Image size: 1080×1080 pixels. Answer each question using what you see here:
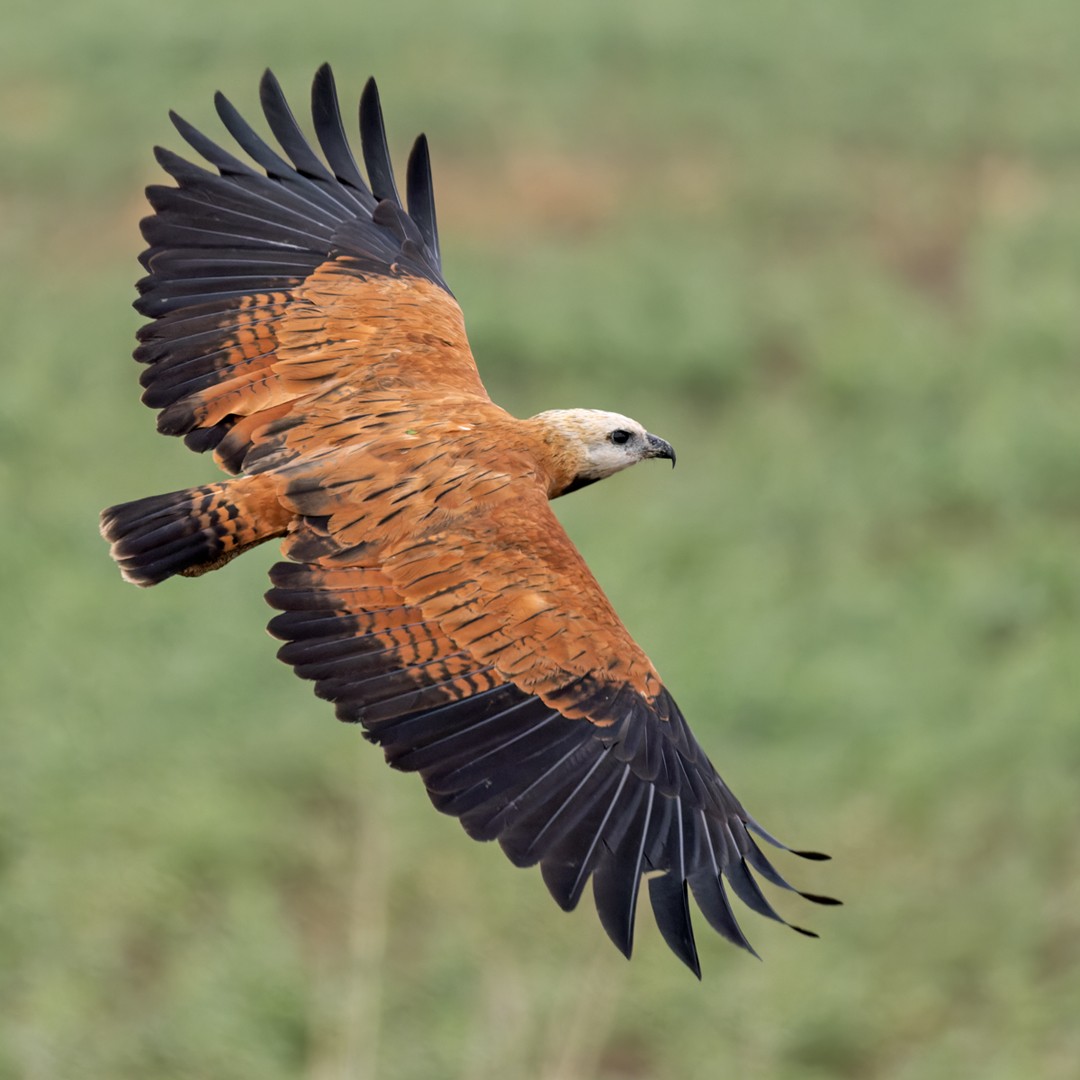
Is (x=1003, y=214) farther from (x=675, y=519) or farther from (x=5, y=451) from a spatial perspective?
(x=5, y=451)

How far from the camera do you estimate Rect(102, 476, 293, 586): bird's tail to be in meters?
7.45

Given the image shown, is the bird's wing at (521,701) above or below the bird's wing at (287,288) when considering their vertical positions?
below

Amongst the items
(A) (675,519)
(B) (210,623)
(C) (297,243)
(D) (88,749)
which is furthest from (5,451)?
(C) (297,243)

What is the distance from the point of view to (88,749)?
45.6 feet

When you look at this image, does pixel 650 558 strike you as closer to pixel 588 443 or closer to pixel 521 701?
pixel 588 443

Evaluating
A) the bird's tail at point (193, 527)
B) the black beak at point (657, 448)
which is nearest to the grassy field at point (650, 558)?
the bird's tail at point (193, 527)

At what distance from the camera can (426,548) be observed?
714cm

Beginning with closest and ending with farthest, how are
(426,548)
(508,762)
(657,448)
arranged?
1. (508,762)
2. (426,548)
3. (657,448)

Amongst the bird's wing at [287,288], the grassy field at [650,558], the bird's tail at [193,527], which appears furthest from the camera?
the grassy field at [650,558]

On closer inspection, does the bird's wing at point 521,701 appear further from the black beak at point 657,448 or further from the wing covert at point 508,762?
the black beak at point 657,448

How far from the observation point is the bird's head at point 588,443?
26.4 ft

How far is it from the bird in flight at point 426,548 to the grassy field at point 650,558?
9.27ft

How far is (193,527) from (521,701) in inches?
58.7

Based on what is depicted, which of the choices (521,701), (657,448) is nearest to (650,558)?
(657,448)
